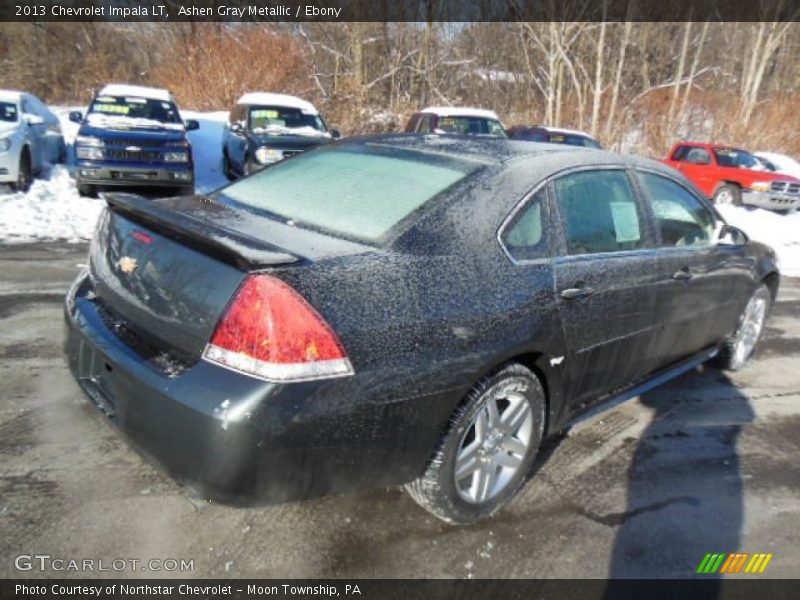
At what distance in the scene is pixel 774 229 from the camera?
12562 millimetres

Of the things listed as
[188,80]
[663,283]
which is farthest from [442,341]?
[188,80]

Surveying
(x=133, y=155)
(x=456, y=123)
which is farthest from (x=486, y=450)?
(x=456, y=123)

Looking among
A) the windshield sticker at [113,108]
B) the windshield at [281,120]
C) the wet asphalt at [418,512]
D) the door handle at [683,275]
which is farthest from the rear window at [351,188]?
the windshield at [281,120]

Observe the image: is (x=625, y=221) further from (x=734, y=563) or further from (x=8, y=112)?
(x=8, y=112)

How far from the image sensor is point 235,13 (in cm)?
2566

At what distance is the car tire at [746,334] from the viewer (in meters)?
4.53

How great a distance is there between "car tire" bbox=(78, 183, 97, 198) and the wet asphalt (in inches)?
261

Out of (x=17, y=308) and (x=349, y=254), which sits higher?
(x=349, y=254)

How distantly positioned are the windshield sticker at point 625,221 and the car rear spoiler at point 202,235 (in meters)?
1.90

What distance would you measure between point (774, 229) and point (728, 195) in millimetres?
2200

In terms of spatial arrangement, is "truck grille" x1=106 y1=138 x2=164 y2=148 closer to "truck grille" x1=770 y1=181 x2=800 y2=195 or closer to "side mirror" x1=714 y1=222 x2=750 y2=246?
"side mirror" x1=714 y1=222 x2=750 y2=246

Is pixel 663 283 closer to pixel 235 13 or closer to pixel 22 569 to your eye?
pixel 22 569

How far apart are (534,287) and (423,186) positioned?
A: 69cm

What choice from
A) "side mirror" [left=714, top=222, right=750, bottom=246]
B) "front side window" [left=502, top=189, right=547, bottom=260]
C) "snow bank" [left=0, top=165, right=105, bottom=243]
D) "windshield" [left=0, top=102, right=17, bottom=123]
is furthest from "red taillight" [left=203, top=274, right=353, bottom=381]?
"windshield" [left=0, top=102, right=17, bottom=123]
